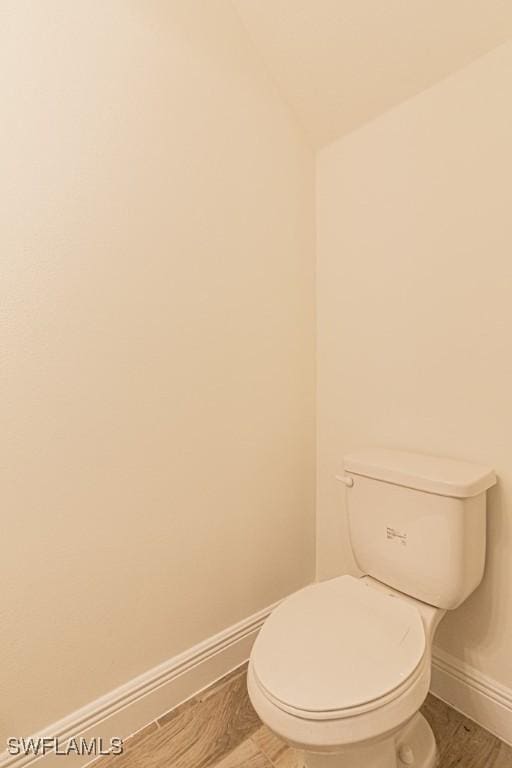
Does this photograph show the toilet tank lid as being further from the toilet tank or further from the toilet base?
the toilet base

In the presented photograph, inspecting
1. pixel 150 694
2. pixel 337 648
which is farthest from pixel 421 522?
pixel 150 694

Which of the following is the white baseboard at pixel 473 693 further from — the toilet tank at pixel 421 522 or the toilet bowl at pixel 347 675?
the toilet tank at pixel 421 522

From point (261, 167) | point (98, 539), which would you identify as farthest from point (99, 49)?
point (98, 539)

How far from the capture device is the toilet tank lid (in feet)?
3.38

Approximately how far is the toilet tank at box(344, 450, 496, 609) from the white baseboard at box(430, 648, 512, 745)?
0.32 meters

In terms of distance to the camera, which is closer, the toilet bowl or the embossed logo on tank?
the toilet bowl

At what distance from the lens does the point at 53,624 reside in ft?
3.38

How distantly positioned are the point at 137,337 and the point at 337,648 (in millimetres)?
923

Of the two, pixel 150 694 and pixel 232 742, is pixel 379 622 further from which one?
pixel 150 694

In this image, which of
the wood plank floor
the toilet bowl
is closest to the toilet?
the toilet bowl

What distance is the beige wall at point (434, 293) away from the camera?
3.64ft

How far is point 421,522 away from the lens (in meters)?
1.09

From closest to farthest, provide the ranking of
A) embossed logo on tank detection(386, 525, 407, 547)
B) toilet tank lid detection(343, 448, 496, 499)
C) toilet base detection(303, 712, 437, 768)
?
1. toilet base detection(303, 712, 437, 768)
2. toilet tank lid detection(343, 448, 496, 499)
3. embossed logo on tank detection(386, 525, 407, 547)

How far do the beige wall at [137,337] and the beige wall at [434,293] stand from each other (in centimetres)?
19
